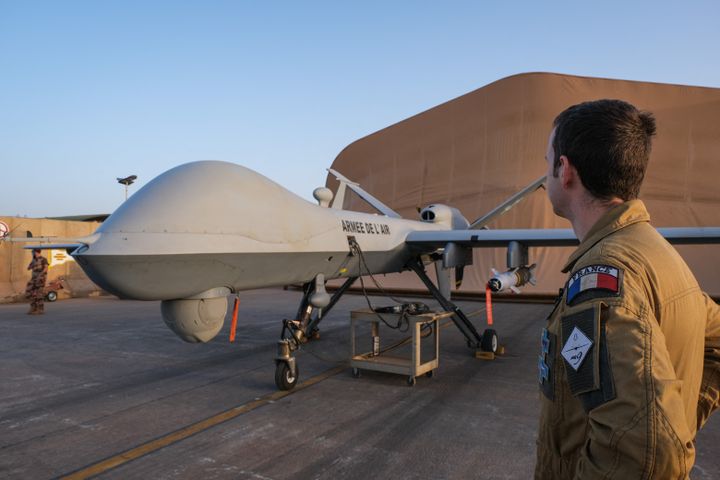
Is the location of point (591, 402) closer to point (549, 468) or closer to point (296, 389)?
point (549, 468)

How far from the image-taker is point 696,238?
7.31 meters

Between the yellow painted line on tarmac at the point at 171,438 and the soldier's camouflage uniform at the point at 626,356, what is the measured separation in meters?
4.05

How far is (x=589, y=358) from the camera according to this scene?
3.58 ft

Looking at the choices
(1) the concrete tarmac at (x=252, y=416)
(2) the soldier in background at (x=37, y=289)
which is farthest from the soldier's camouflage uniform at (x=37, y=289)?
(1) the concrete tarmac at (x=252, y=416)

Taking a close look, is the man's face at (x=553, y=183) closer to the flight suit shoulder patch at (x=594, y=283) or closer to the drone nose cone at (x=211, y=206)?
the flight suit shoulder patch at (x=594, y=283)

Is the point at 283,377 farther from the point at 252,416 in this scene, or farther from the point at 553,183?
the point at 553,183

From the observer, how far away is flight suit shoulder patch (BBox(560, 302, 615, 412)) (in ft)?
3.50

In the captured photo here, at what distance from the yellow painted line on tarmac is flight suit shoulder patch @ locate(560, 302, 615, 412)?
13.9 ft

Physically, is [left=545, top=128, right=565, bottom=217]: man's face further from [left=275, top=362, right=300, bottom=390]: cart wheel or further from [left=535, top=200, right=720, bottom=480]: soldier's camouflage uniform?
[left=275, top=362, right=300, bottom=390]: cart wheel

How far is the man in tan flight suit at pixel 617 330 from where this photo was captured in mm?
1009

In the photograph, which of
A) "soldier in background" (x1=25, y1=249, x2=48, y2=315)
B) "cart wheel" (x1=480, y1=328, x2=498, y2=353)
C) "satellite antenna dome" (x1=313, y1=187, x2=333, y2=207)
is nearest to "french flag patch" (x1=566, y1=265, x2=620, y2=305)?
"satellite antenna dome" (x1=313, y1=187, x2=333, y2=207)

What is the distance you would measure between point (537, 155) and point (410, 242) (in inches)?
647

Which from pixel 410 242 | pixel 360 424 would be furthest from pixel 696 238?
pixel 360 424

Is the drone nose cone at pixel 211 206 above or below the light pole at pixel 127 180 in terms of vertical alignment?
below
